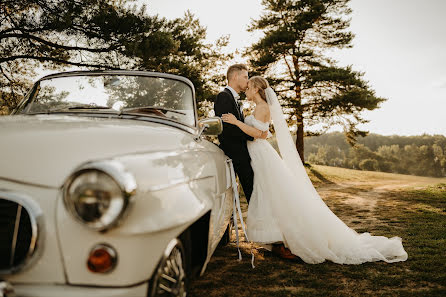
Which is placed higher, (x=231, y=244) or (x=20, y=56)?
(x=20, y=56)

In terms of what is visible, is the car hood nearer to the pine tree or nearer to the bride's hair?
the bride's hair

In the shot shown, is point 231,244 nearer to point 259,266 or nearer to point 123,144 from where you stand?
point 259,266

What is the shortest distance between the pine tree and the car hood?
20.1 m

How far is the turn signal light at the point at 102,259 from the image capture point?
141 centimetres

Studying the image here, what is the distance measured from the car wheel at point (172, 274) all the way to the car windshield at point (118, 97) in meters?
1.25

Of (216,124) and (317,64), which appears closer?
(216,124)

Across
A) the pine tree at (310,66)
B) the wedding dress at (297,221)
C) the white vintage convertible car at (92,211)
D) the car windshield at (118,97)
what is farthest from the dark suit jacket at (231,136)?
the pine tree at (310,66)

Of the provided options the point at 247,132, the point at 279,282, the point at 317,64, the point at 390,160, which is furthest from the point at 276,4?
the point at 390,160

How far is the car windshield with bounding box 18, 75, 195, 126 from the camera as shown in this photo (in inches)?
112

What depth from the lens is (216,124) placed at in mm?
3213

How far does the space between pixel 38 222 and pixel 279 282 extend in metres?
2.26

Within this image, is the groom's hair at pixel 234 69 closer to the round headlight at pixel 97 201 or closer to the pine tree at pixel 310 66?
Result: the round headlight at pixel 97 201

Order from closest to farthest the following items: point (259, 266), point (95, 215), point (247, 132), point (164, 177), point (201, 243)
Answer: point (95, 215) < point (164, 177) < point (201, 243) < point (259, 266) < point (247, 132)

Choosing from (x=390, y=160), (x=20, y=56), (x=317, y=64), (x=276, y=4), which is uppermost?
(x=276, y=4)
